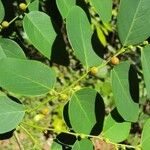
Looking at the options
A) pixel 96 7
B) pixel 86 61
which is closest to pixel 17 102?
pixel 86 61

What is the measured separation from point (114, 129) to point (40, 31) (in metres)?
0.33

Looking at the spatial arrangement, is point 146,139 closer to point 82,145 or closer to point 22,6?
point 82,145

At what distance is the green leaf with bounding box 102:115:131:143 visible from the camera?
4.06 feet

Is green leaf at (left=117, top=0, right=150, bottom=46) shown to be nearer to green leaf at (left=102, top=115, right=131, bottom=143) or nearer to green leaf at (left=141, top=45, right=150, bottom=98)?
green leaf at (left=141, top=45, right=150, bottom=98)

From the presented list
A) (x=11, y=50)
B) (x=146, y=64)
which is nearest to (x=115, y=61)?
(x=146, y=64)

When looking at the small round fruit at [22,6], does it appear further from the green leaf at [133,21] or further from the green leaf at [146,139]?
the green leaf at [146,139]

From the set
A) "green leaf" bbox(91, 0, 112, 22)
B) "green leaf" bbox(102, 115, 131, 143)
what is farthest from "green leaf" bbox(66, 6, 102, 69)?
"green leaf" bbox(102, 115, 131, 143)

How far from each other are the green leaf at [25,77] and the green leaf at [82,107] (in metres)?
0.08

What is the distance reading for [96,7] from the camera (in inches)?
48.4

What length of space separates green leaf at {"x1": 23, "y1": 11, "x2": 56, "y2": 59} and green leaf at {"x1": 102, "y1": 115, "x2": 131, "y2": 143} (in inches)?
9.3

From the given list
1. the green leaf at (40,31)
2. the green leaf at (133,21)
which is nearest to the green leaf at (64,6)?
the green leaf at (40,31)

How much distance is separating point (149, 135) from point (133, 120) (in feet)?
0.26

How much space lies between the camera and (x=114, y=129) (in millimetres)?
1247

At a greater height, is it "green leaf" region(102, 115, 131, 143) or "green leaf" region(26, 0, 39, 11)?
"green leaf" region(26, 0, 39, 11)
